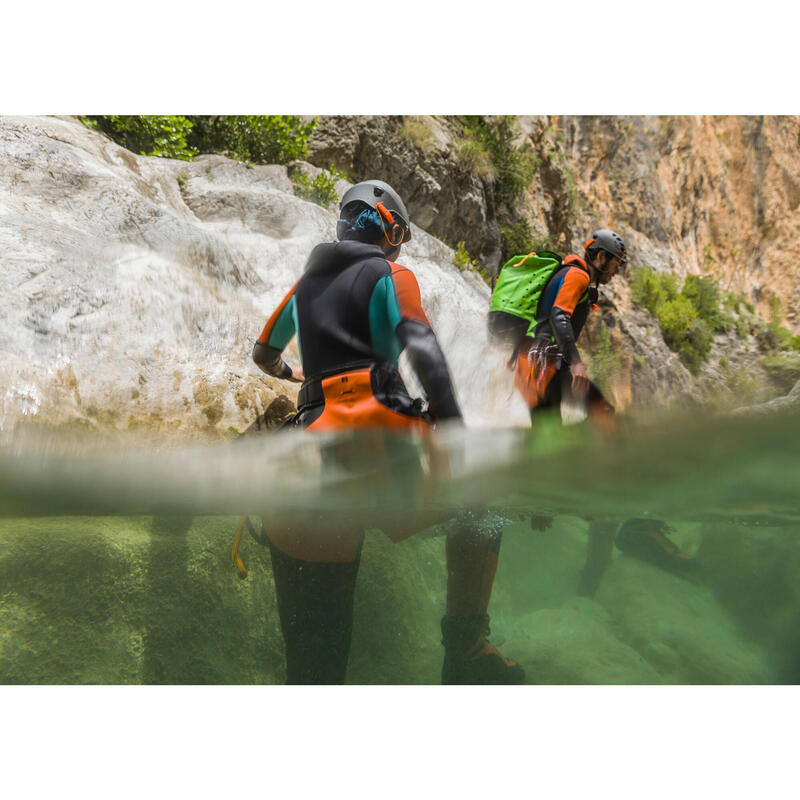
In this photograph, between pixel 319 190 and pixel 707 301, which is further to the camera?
pixel 707 301

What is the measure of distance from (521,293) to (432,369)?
6.15 feet

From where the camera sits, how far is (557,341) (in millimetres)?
3176

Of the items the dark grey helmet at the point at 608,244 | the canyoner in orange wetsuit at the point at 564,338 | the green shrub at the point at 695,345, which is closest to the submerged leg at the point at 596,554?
the canyoner in orange wetsuit at the point at 564,338

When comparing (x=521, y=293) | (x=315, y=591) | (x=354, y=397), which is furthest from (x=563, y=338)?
(x=315, y=591)

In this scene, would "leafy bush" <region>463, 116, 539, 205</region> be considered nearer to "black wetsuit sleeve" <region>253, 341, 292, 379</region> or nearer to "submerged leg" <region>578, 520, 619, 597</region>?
"black wetsuit sleeve" <region>253, 341, 292, 379</region>

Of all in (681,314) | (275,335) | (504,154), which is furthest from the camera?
(681,314)

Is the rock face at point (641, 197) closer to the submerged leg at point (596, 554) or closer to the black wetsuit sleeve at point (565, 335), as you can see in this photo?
the black wetsuit sleeve at point (565, 335)

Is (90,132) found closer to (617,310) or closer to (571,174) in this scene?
(617,310)

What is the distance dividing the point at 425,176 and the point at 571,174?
5384mm

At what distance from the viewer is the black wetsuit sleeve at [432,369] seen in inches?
70.8

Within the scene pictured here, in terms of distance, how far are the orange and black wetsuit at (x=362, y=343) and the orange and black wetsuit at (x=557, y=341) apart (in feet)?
4.74

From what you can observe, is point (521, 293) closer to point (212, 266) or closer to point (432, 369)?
point (432, 369)

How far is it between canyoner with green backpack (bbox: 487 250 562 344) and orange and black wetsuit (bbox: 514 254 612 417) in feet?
0.14

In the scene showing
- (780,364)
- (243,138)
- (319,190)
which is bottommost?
(780,364)
